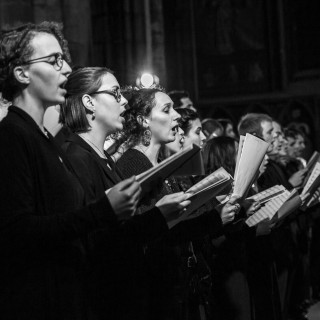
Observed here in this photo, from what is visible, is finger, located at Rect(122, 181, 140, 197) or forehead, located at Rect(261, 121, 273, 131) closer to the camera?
Answer: finger, located at Rect(122, 181, 140, 197)

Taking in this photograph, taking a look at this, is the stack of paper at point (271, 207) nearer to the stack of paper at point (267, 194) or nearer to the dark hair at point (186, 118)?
the stack of paper at point (267, 194)

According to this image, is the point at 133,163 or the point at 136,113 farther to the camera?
the point at 136,113

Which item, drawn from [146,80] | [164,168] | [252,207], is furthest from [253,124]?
[164,168]

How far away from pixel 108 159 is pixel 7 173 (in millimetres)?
922

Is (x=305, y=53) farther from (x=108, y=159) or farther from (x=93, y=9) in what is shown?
(x=108, y=159)

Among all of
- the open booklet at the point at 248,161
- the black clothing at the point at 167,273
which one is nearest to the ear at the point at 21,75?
the black clothing at the point at 167,273

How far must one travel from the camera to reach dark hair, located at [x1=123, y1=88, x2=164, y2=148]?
12.1 feet

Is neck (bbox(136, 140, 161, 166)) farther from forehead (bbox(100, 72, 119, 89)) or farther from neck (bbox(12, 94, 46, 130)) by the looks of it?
neck (bbox(12, 94, 46, 130))

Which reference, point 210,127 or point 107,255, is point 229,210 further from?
point 210,127

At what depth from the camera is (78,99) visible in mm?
3055

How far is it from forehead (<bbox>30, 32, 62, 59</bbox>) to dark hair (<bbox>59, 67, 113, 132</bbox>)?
64 cm

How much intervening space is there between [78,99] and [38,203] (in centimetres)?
92

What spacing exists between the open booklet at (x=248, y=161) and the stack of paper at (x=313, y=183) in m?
1.40

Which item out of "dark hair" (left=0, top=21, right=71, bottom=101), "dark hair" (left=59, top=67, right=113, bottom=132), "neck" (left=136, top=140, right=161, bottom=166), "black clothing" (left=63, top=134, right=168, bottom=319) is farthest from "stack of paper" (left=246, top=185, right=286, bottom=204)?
"dark hair" (left=0, top=21, right=71, bottom=101)
